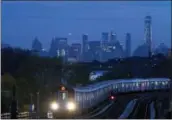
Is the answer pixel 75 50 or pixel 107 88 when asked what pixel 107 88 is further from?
pixel 75 50

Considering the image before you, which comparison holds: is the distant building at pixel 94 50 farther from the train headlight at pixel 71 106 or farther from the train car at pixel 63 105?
the train headlight at pixel 71 106

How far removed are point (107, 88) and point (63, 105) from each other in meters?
3.14

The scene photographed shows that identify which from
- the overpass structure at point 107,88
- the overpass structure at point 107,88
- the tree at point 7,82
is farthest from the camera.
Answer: the tree at point 7,82

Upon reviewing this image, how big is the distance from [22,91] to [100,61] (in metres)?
1.95

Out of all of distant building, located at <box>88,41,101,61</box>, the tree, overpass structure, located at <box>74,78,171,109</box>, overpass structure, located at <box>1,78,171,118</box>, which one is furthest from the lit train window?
the tree

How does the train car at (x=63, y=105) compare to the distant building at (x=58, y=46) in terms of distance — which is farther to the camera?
the distant building at (x=58, y=46)

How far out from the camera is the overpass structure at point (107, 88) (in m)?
7.94

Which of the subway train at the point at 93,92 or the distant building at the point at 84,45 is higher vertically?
the distant building at the point at 84,45

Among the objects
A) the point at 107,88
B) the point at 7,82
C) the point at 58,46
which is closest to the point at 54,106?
the point at 58,46

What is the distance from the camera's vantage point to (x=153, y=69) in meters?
7.18

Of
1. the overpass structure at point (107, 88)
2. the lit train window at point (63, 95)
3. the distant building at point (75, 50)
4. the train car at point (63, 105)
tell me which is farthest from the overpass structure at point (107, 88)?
the distant building at point (75, 50)

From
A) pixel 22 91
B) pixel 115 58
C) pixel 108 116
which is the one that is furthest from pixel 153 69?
pixel 22 91

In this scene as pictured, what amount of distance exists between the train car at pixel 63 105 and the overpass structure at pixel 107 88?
1.11 feet

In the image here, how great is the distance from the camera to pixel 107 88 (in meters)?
10.0
